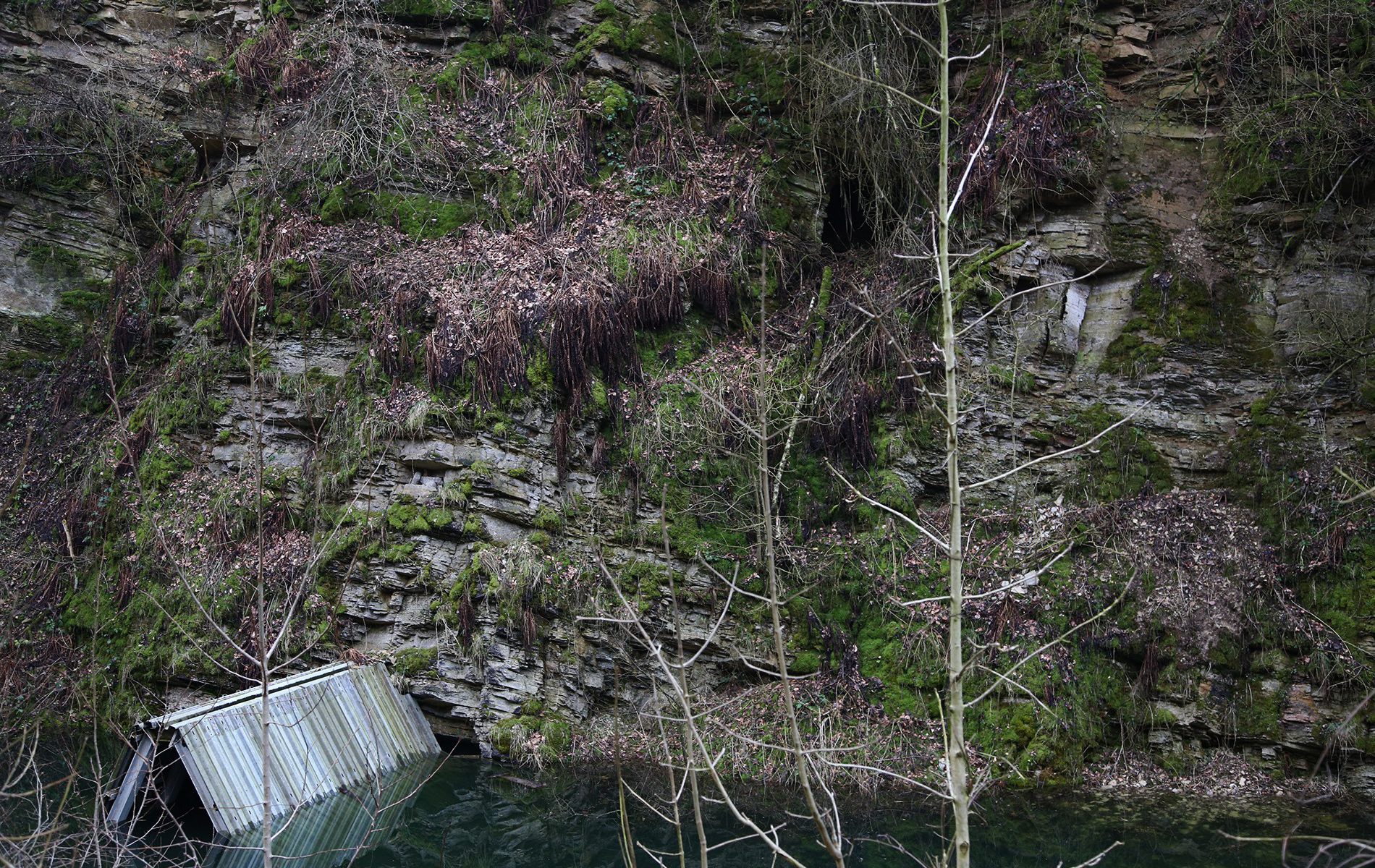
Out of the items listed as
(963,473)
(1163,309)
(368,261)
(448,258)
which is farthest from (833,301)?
(368,261)

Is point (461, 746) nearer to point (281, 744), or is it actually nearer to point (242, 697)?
point (281, 744)

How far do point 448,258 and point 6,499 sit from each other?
15.7ft

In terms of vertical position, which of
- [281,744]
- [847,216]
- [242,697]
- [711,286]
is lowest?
[281,744]

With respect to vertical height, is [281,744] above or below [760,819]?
above

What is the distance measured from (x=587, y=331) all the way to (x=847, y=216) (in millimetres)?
3208

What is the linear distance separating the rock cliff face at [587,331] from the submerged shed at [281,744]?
1.47 ft

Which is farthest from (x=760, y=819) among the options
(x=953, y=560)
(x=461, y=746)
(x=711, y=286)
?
(x=711, y=286)

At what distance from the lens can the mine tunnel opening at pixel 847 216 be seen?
9703mm

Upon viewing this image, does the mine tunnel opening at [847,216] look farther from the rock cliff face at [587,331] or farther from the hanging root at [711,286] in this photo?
the hanging root at [711,286]

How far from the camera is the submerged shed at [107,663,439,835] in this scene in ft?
19.4

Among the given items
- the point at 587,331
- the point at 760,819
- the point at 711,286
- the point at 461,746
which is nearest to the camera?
the point at 760,819

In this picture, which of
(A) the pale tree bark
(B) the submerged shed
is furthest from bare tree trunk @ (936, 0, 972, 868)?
(B) the submerged shed

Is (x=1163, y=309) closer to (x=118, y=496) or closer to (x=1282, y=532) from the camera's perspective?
(x=1282, y=532)

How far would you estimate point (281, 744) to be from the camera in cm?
654
